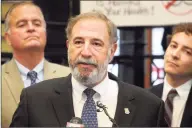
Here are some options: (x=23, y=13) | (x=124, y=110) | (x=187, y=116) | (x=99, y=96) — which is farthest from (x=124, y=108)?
(x=23, y=13)

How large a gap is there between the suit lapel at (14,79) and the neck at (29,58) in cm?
4

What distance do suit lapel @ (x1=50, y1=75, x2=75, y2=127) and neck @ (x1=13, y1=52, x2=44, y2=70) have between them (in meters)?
0.67

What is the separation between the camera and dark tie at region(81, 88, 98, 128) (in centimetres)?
175

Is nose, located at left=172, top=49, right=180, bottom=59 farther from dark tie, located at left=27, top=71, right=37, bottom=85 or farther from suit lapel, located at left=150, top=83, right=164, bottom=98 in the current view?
dark tie, located at left=27, top=71, right=37, bottom=85

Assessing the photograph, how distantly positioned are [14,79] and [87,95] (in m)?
0.72

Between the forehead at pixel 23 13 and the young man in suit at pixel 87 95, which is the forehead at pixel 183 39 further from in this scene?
the forehead at pixel 23 13

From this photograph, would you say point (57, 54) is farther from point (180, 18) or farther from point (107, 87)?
point (107, 87)

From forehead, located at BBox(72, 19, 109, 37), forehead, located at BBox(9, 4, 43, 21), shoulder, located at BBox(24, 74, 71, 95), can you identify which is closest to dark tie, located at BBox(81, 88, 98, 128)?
shoulder, located at BBox(24, 74, 71, 95)

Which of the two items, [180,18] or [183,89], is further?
[180,18]

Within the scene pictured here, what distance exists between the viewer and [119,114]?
6.00ft

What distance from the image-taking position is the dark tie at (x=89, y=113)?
1.75m

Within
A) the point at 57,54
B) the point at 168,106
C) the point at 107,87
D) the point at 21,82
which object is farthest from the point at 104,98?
the point at 57,54

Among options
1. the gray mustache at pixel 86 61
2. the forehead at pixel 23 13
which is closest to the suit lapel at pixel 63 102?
the gray mustache at pixel 86 61

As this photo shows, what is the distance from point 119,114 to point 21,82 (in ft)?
2.73
